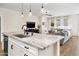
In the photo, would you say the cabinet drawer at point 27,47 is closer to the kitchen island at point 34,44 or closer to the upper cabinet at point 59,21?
the kitchen island at point 34,44

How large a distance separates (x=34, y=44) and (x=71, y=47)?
688mm

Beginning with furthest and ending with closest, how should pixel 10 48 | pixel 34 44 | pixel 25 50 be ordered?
pixel 10 48 < pixel 25 50 < pixel 34 44

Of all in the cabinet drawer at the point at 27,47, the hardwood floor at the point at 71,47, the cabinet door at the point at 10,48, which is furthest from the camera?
the cabinet door at the point at 10,48

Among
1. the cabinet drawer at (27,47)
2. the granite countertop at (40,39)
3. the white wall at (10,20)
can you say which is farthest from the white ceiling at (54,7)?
the cabinet drawer at (27,47)

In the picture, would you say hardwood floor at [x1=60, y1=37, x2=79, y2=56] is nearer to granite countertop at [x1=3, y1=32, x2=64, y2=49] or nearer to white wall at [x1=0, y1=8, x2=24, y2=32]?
granite countertop at [x1=3, y1=32, x2=64, y2=49]

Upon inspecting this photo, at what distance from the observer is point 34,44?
1935 millimetres

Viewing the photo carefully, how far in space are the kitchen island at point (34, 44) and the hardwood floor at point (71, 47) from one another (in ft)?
0.36

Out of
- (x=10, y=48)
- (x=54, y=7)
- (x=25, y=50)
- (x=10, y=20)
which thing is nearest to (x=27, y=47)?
(x=25, y=50)

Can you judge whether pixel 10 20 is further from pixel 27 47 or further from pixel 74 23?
pixel 74 23

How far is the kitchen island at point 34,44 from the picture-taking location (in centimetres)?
196

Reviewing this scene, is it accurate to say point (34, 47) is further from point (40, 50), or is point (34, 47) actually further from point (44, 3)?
point (44, 3)

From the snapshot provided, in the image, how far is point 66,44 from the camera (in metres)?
2.05

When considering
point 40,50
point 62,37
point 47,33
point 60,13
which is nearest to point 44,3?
point 60,13

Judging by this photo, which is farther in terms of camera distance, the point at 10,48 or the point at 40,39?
the point at 10,48
